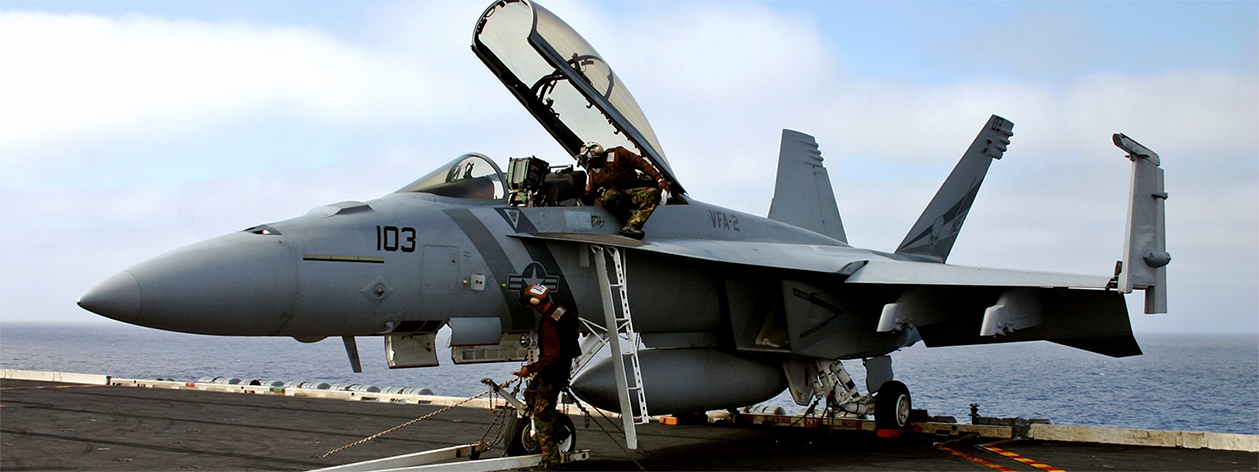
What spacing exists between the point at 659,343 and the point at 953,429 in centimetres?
401

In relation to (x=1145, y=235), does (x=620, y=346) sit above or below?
below

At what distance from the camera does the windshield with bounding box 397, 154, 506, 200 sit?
26.7 ft

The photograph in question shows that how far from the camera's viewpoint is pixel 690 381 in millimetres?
8852

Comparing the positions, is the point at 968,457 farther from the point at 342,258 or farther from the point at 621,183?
the point at 342,258

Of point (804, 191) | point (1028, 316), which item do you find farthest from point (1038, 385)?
point (1028, 316)

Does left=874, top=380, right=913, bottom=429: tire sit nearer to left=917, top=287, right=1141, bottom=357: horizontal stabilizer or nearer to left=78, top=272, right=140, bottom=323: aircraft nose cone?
left=917, top=287, right=1141, bottom=357: horizontal stabilizer

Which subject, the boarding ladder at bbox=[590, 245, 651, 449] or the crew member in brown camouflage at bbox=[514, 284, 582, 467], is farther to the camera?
the boarding ladder at bbox=[590, 245, 651, 449]

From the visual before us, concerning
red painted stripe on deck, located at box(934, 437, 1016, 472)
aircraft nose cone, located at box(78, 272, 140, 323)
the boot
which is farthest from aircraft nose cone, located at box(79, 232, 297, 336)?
red painted stripe on deck, located at box(934, 437, 1016, 472)

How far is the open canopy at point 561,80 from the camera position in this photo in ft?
28.5

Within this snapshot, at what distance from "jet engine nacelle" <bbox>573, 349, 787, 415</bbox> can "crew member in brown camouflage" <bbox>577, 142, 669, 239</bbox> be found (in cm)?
133

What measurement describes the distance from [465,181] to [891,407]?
5.73 metres

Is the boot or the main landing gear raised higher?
the boot

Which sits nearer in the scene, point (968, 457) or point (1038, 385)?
point (968, 457)

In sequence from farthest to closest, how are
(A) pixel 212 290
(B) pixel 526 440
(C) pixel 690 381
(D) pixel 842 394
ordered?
(D) pixel 842 394 < (C) pixel 690 381 < (B) pixel 526 440 < (A) pixel 212 290
